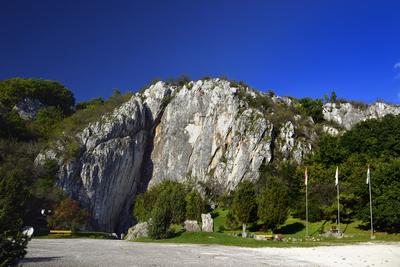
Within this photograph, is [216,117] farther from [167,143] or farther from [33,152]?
[33,152]

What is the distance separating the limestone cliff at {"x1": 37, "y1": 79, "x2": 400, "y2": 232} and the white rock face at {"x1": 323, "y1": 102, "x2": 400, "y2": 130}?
260 mm

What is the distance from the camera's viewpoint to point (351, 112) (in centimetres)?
10550

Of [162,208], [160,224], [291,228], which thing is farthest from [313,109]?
[160,224]

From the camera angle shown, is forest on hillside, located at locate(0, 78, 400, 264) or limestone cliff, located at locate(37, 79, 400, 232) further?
limestone cliff, located at locate(37, 79, 400, 232)

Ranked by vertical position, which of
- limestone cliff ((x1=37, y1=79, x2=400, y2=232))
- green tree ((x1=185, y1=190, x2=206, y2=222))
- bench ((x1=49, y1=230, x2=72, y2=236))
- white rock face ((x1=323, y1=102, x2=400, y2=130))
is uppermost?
white rock face ((x1=323, y1=102, x2=400, y2=130))

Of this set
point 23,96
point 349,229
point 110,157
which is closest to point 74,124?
point 110,157

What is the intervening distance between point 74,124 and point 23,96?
22.0 meters

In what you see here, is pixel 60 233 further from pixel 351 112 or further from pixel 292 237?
pixel 351 112

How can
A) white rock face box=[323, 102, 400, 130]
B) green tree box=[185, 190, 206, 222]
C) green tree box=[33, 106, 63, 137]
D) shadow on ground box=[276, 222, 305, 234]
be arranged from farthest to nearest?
1. white rock face box=[323, 102, 400, 130]
2. green tree box=[33, 106, 63, 137]
3. green tree box=[185, 190, 206, 222]
4. shadow on ground box=[276, 222, 305, 234]

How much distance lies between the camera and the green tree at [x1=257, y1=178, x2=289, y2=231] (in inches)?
1960

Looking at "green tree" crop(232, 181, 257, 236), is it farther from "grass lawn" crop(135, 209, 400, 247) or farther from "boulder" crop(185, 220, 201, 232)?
"boulder" crop(185, 220, 201, 232)

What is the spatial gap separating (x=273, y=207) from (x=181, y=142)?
50.7 meters

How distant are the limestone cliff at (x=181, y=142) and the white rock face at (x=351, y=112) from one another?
→ 0.85 feet

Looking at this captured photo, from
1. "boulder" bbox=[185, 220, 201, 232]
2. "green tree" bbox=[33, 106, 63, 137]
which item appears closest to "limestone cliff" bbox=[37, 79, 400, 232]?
"green tree" bbox=[33, 106, 63, 137]
